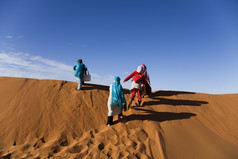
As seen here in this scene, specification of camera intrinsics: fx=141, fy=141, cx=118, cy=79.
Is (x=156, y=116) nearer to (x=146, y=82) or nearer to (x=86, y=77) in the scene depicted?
(x=146, y=82)

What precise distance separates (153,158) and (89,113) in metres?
2.85

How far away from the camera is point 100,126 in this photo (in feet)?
15.9

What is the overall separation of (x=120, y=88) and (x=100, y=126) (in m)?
1.49

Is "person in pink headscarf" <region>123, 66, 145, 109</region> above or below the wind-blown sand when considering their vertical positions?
above

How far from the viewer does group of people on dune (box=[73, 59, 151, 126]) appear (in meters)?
4.73

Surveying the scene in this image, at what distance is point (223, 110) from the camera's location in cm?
659

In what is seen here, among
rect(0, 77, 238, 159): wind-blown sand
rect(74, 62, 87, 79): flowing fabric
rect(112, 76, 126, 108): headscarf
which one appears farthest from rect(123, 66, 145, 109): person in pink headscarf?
rect(74, 62, 87, 79): flowing fabric

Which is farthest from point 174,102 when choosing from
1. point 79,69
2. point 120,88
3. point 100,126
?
point 79,69

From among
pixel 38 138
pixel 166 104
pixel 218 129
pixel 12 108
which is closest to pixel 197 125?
pixel 218 129

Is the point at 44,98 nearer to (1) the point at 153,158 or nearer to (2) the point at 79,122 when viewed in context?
(2) the point at 79,122

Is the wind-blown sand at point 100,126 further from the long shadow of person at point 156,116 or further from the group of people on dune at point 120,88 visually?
the group of people on dune at point 120,88

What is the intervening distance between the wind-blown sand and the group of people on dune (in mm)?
399

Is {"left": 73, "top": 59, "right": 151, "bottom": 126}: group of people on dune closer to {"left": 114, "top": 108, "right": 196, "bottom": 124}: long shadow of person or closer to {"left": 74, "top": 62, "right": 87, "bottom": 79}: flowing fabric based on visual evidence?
{"left": 74, "top": 62, "right": 87, "bottom": 79}: flowing fabric

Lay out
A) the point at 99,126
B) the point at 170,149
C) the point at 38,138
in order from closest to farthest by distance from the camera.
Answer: the point at 170,149
the point at 38,138
the point at 99,126
